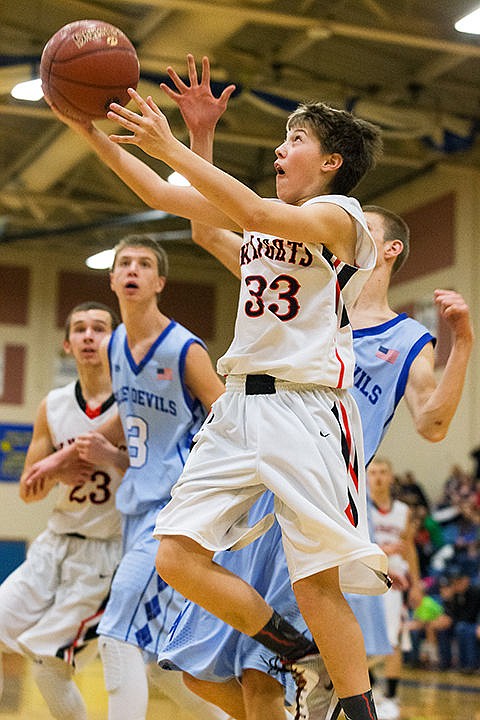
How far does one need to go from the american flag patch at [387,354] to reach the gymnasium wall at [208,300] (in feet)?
33.6

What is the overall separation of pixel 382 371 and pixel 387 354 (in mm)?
70

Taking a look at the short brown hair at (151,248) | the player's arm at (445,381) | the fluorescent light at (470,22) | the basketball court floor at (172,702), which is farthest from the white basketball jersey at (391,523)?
the player's arm at (445,381)

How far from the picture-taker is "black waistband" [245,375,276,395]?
333 centimetres

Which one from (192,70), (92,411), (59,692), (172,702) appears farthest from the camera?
(172,702)

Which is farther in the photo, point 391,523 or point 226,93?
point 391,523

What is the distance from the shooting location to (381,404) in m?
4.05

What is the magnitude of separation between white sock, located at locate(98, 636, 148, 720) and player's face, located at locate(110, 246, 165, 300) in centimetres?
147

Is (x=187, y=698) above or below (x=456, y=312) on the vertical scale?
below

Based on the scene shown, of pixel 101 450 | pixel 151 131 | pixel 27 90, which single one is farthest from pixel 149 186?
pixel 27 90

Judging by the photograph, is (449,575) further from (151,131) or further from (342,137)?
(151,131)

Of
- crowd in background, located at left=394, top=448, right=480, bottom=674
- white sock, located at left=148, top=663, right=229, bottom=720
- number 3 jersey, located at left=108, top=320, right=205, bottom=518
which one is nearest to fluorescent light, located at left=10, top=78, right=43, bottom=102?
number 3 jersey, located at left=108, top=320, right=205, bottom=518

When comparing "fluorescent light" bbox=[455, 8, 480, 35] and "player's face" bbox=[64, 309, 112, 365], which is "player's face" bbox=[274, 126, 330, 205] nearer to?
"player's face" bbox=[64, 309, 112, 365]

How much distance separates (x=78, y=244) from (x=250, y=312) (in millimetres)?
Result: 16230

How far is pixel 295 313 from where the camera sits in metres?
3.33
